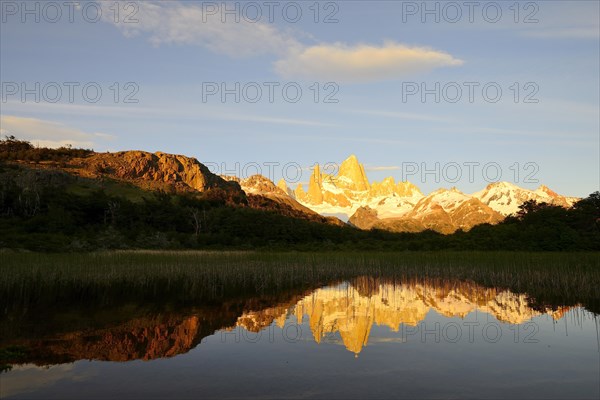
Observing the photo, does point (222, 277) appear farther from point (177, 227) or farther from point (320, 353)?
point (177, 227)

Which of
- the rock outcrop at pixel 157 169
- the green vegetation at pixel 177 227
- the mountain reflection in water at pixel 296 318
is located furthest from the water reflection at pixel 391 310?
the rock outcrop at pixel 157 169

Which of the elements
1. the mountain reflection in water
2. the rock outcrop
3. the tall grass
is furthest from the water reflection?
the rock outcrop

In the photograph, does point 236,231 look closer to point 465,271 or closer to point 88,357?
point 465,271

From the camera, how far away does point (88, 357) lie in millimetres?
10555

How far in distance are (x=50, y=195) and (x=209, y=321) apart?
79868 millimetres

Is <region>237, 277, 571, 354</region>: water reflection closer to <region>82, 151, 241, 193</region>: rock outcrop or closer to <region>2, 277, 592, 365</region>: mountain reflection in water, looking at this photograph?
<region>2, 277, 592, 365</region>: mountain reflection in water

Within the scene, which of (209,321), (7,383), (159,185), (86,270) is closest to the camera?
(7,383)

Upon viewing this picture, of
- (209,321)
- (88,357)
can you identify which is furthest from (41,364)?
(209,321)

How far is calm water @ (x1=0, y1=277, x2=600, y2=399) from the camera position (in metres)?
8.63

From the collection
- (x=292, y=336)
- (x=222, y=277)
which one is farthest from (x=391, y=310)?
(x=222, y=277)

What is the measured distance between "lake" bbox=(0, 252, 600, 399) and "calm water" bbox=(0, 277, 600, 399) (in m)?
0.05

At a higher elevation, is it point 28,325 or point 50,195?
point 50,195

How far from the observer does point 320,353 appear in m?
11.4

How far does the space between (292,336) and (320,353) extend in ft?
6.45
